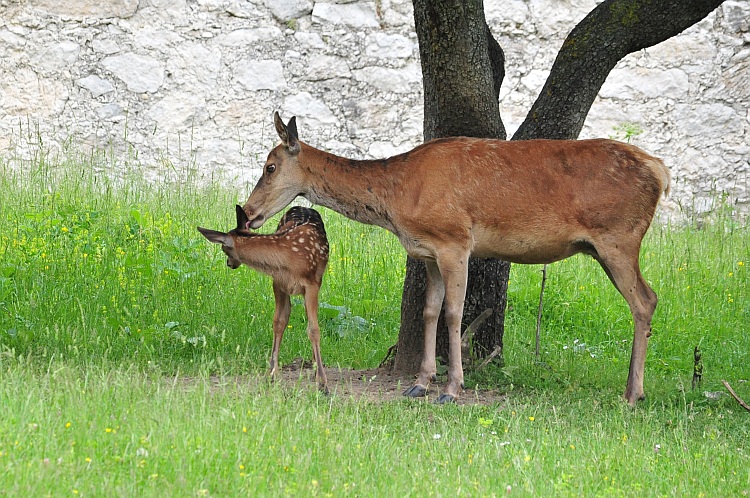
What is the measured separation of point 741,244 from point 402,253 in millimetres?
4276

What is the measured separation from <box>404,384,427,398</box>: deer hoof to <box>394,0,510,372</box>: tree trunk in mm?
710

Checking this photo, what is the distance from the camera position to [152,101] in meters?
14.1

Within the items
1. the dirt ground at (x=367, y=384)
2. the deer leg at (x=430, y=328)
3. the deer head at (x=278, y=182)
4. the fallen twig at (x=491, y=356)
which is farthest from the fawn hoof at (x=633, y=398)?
the deer head at (x=278, y=182)

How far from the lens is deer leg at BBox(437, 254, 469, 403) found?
770 centimetres

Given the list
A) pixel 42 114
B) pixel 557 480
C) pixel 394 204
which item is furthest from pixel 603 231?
pixel 42 114

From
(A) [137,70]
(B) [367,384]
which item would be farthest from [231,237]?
(A) [137,70]

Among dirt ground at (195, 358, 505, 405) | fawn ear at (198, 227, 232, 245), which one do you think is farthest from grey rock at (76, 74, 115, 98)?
fawn ear at (198, 227, 232, 245)

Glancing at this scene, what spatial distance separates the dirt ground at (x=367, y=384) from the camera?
7.68 metres

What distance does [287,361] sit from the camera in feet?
29.5

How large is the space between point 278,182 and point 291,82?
6.54 meters

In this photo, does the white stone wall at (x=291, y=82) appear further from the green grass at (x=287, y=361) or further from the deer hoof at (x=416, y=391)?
the deer hoof at (x=416, y=391)

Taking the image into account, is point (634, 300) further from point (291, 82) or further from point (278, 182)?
point (291, 82)

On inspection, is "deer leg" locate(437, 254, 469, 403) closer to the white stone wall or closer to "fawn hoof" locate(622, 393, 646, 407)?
"fawn hoof" locate(622, 393, 646, 407)

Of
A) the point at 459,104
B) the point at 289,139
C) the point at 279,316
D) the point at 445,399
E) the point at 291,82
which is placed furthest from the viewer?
the point at 291,82
